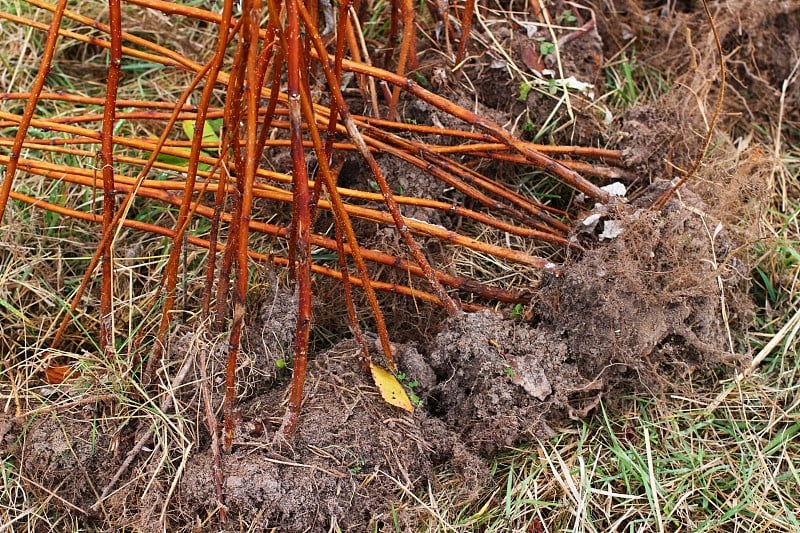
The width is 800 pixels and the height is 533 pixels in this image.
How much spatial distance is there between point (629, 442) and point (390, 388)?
1.69 feet

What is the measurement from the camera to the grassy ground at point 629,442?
5.23ft

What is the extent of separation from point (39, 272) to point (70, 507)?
656 millimetres

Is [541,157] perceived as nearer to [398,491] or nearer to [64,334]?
[398,491]

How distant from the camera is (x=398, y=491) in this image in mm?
1569

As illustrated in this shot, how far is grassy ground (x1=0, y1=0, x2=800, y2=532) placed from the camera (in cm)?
159

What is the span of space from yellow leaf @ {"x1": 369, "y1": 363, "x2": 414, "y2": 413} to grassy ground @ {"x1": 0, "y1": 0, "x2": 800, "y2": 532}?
179 millimetres

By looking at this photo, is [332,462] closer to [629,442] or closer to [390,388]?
[390,388]

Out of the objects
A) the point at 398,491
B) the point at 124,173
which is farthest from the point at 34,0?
the point at 398,491

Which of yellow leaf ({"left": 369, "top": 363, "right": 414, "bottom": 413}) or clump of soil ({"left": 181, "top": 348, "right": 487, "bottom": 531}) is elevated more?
yellow leaf ({"left": 369, "top": 363, "right": 414, "bottom": 413})

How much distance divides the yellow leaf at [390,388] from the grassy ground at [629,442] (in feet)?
0.59

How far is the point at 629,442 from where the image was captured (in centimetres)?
171

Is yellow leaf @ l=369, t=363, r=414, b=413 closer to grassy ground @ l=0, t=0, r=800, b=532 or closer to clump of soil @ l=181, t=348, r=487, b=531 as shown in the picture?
clump of soil @ l=181, t=348, r=487, b=531

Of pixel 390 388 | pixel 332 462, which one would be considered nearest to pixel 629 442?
pixel 390 388

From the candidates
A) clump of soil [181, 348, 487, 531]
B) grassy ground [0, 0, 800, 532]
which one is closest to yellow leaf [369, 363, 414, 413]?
clump of soil [181, 348, 487, 531]
